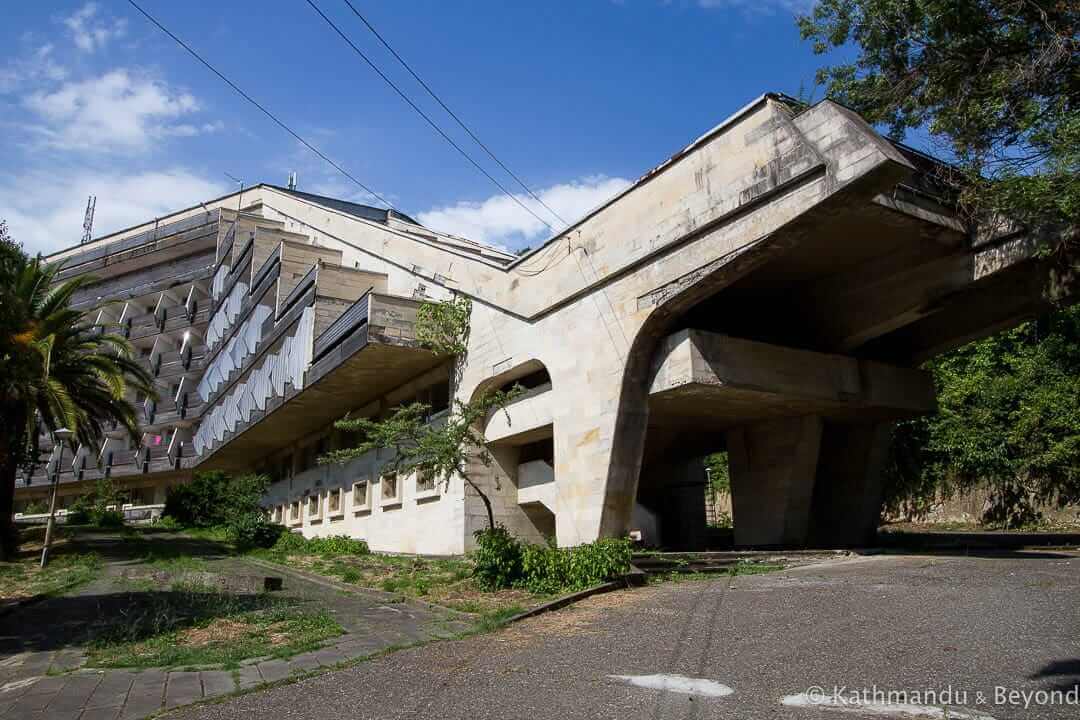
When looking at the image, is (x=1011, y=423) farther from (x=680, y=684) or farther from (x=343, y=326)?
Answer: (x=680, y=684)

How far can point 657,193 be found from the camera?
14.9m

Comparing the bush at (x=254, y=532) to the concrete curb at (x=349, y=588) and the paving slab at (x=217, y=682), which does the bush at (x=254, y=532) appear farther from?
the paving slab at (x=217, y=682)

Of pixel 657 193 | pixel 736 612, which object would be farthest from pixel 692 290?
pixel 736 612

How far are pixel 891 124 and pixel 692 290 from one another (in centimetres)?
543

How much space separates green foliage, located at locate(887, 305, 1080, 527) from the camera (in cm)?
2275

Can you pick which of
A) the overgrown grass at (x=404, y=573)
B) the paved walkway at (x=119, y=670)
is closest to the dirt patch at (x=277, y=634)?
the paved walkway at (x=119, y=670)

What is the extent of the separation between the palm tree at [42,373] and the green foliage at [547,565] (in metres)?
10.2

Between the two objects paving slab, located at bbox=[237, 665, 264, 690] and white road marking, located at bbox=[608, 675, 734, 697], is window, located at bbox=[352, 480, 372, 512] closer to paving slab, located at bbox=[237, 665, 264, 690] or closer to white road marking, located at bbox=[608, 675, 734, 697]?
paving slab, located at bbox=[237, 665, 264, 690]

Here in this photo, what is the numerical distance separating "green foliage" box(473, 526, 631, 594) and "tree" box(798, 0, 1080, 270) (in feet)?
25.9

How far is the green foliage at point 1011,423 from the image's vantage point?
74.6ft

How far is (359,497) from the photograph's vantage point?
87.0ft

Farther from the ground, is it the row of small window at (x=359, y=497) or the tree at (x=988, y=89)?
the tree at (x=988, y=89)

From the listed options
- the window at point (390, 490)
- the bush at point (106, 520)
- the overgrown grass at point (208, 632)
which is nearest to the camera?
the overgrown grass at point (208, 632)

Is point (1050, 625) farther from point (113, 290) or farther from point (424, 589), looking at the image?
point (113, 290)
